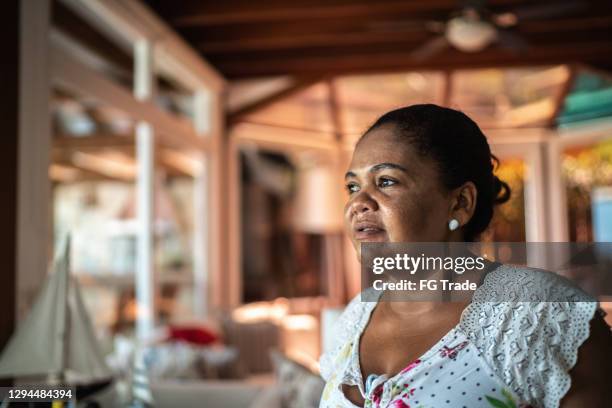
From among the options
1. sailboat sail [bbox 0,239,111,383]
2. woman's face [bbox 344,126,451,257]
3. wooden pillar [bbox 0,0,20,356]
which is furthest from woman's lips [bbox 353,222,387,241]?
wooden pillar [bbox 0,0,20,356]

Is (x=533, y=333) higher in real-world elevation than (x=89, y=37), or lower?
lower

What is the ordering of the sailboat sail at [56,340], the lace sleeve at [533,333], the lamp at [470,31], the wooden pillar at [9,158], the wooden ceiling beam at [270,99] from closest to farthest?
1. the lace sleeve at [533,333]
2. the sailboat sail at [56,340]
3. the wooden pillar at [9,158]
4. the lamp at [470,31]
5. the wooden ceiling beam at [270,99]

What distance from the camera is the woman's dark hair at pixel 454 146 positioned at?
0.73 meters

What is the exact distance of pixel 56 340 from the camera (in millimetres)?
1880

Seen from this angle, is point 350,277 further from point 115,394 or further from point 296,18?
point 115,394

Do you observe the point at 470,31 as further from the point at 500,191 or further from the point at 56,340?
the point at 500,191

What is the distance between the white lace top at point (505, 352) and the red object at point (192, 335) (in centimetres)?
305

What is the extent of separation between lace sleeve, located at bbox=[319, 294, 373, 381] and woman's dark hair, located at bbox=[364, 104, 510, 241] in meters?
0.21

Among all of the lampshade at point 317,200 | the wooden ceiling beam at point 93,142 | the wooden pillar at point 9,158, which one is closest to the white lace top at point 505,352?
the wooden pillar at point 9,158

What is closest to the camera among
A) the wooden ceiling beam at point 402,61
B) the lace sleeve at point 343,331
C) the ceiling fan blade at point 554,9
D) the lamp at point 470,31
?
the lace sleeve at point 343,331

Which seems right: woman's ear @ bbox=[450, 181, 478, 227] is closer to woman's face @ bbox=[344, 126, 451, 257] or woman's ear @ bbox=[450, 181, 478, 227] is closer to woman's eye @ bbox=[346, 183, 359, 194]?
woman's face @ bbox=[344, 126, 451, 257]

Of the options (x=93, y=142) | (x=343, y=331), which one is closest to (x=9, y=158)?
(x=93, y=142)

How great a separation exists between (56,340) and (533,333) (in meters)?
1.58

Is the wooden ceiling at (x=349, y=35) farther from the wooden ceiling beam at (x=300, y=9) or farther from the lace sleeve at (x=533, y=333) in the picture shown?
the lace sleeve at (x=533, y=333)
